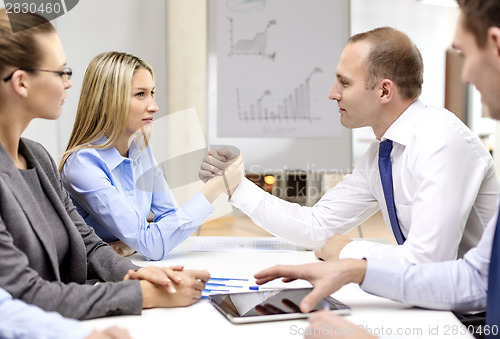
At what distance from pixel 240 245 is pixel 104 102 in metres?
0.68

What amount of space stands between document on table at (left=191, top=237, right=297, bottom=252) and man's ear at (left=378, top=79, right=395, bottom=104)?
587mm

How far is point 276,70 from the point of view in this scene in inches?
146

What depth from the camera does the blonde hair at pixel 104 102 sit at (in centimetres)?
181

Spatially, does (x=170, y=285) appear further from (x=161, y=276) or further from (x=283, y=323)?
(x=283, y=323)

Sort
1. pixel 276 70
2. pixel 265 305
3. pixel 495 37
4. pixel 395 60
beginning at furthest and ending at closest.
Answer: pixel 276 70 → pixel 395 60 → pixel 265 305 → pixel 495 37

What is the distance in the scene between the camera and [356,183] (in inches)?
75.9

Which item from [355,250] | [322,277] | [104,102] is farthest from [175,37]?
[322,277]

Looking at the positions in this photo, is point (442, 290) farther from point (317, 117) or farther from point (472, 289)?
point (317, 117)

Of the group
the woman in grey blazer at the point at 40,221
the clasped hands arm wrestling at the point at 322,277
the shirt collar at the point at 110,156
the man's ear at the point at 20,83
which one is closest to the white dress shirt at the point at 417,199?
the clasped hands arm wrestling at the point at 322,277

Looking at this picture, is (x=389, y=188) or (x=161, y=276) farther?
→ (x=389, y=188)

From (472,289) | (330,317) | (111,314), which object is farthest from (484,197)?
(111,314)

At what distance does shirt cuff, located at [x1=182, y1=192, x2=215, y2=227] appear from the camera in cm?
176

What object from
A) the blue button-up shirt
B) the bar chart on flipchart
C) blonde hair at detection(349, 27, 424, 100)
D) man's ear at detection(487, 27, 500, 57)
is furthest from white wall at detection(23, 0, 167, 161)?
man's ear at detection(487, 27, 500, 57)

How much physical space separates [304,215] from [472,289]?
82 cm
